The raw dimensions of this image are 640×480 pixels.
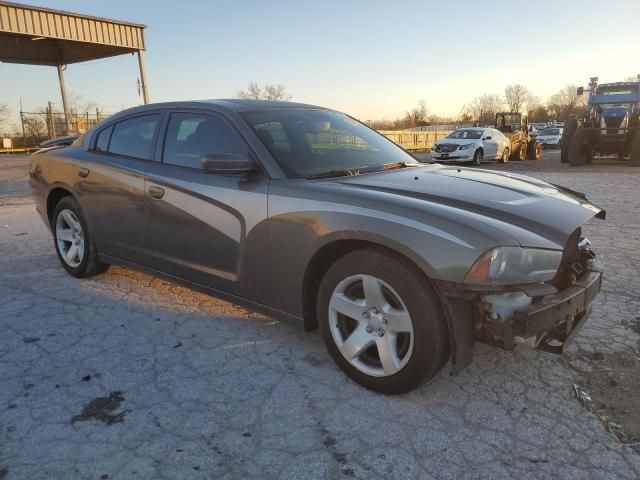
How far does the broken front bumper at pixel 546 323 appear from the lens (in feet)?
7.14

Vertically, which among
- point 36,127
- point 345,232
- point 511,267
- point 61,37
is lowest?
point 511,267

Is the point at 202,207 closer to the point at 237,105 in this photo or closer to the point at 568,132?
the point at 237,105

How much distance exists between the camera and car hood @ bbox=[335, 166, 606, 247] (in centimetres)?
238

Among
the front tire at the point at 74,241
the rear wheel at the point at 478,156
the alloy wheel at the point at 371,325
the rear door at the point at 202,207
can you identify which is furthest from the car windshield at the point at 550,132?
the alloy wheel at the point at 371,325

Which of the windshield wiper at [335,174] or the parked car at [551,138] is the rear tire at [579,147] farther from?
the parked car at [551,138]

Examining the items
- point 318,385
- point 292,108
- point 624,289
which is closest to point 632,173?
point 624,289

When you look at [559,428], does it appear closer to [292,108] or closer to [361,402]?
[361,402]

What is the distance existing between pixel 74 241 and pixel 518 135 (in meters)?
21.1

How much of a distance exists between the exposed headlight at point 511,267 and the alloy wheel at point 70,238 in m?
3.58

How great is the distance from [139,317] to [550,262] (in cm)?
282

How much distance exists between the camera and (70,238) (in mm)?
4559

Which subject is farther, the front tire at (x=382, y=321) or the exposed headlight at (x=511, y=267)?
the front tire at (x=382, y=321)

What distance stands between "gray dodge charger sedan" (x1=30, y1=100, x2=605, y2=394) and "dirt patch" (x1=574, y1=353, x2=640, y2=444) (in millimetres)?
363

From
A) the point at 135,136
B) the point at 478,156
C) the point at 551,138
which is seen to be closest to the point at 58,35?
the point at 135,136
